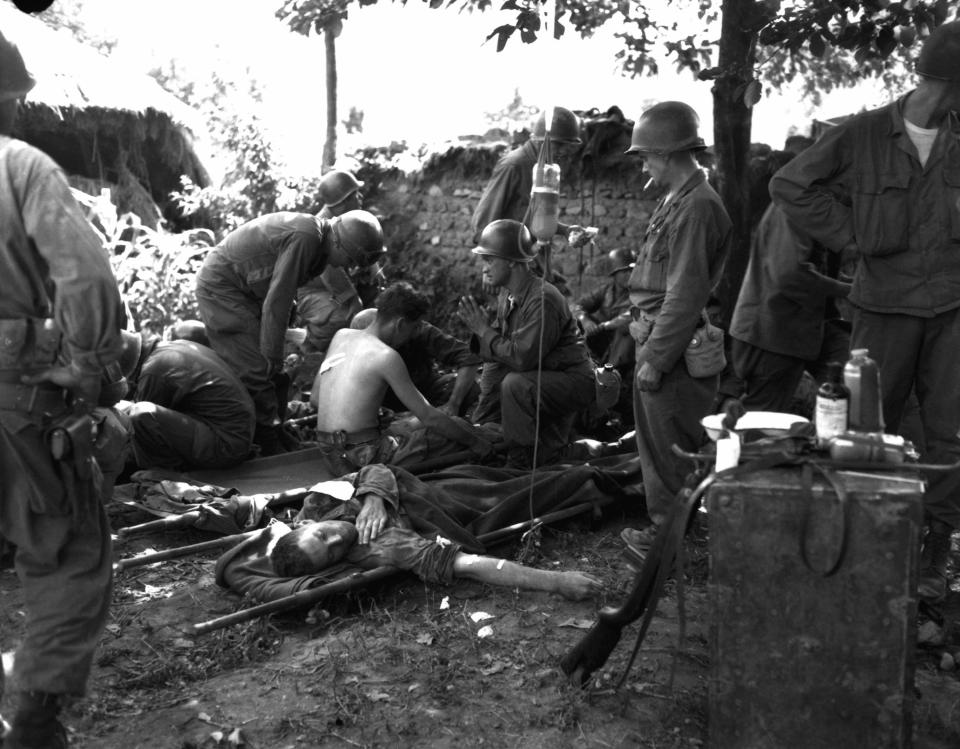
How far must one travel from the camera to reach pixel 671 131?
5.11 metres

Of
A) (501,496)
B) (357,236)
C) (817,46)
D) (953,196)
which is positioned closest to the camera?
(953,196)

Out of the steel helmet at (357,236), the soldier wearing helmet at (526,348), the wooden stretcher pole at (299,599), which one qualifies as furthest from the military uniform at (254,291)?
the wooden stretcher pole at (299,599)

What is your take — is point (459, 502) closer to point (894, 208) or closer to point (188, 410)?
point (188, 410)

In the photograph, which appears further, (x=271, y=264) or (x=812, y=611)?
(x=271, y=264)

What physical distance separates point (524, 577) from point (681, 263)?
5.22ft

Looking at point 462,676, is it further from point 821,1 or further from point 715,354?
point 821,1

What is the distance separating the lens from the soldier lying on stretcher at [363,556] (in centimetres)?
485

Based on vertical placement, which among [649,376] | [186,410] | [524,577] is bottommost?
[524,577]

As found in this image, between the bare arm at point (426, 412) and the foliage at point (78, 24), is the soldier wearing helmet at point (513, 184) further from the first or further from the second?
the foliage at point (78, 24)

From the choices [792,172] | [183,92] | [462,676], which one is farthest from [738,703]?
[183,92]

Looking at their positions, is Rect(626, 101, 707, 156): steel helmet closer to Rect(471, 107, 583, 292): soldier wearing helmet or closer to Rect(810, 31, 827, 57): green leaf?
Rect(810, 31, 827, 57): green leaf

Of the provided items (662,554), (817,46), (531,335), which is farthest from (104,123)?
(662,554)

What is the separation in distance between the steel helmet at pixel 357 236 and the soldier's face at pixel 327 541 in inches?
104

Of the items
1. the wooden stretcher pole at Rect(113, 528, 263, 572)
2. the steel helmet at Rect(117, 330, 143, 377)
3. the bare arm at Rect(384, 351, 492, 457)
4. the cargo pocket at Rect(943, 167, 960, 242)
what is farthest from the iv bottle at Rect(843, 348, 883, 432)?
the steel helmet at Rect(117, 330, 143, 377)
